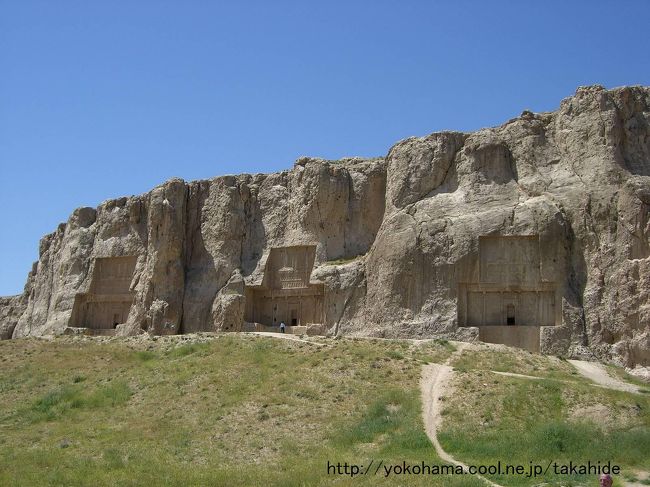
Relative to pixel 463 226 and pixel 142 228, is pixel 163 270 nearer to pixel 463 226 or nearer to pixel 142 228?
pixel 142 228

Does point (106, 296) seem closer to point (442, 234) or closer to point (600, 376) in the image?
point (442, 234)

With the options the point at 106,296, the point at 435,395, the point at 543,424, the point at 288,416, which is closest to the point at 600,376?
the point at 435,395

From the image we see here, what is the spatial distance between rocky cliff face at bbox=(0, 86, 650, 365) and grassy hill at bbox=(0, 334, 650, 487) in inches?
173

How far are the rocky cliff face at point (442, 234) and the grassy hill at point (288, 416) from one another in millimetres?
4397

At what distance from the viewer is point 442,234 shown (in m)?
40.6

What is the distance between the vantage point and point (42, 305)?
58062mm

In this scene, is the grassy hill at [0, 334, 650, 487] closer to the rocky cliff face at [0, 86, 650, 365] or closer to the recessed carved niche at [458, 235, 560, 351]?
the recessed carved niche at [458, 235, 560, 351]

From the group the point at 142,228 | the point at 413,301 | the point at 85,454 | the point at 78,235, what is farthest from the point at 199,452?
the point at 78,235

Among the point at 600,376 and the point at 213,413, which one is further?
the point at 600,376

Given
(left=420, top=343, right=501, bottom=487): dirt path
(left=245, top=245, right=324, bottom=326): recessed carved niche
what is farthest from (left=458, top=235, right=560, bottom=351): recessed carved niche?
(left=245, top=245, right=324, bottom=326): recessed carved niche

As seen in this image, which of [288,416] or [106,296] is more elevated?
[106,296]

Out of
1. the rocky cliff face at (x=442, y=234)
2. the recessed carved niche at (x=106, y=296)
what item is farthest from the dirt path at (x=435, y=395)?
the recessed carved niche at (x=106, y=296)

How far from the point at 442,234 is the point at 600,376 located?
37.6ft

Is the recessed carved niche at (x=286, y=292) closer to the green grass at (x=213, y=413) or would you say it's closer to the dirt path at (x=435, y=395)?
the green grass at (x=213, y=413)
